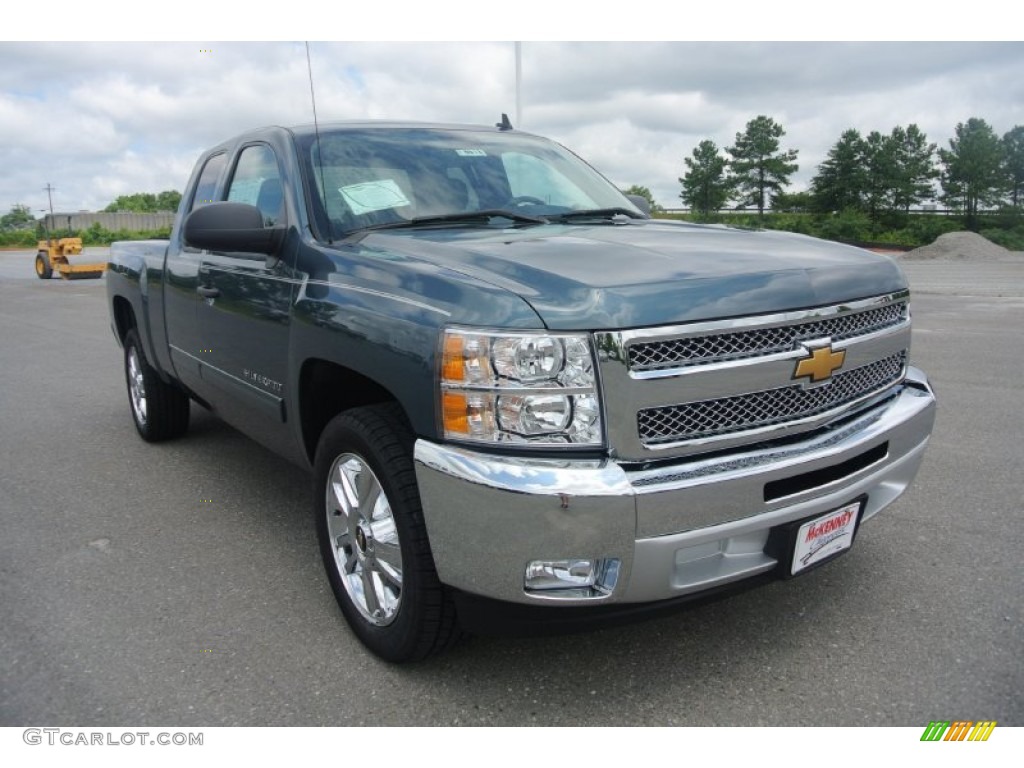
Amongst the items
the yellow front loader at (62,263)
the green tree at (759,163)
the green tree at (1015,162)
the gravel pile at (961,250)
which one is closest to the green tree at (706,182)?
the green tree at (759,163)

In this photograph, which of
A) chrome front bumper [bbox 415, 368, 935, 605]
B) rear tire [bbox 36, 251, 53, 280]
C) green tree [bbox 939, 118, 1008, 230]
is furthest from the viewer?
green tree [bbox 939, 118, 1008, 230]

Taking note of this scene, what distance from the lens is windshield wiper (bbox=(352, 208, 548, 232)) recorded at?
3.30 metres

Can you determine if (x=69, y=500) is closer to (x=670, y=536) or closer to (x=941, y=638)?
(x=670, y=536)

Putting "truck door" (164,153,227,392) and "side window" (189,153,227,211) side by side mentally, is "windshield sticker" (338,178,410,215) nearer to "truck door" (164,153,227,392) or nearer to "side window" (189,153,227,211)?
"truck door" (164,153,227,392)

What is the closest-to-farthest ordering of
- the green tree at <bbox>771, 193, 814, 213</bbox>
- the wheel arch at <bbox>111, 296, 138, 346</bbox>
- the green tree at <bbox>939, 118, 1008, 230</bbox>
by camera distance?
the wheel arch at <bbox>111, 296, 138, 346</bbox>
the green tree at <bbox>939, 118, 1008, 230</bbox>
the green tree at <bbox>771, 193, 814, 213</bbox>

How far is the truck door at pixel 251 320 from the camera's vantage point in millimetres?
3290

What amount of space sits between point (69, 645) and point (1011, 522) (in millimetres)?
3850

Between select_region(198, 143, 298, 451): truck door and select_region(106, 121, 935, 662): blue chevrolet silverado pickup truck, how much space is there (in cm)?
3

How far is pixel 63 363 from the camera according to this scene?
880cm

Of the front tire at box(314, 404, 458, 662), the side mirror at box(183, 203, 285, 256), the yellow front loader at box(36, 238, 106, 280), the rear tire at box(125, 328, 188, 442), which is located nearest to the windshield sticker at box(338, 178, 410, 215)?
the side mirror at box(183, 203, 285, 256)

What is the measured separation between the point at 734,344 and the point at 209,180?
340cm

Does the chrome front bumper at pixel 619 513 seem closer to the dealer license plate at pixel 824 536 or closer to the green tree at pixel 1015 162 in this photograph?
the dealer license plate at pixel 824 536

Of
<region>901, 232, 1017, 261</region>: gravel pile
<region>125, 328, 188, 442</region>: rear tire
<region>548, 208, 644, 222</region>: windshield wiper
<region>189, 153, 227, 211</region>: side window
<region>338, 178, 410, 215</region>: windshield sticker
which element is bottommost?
<region>901, 232, 1017, 261</region>: gravel pile
